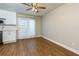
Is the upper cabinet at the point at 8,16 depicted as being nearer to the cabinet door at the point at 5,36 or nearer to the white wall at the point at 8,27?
the white wall at the point at 8,27

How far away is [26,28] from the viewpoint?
719cm

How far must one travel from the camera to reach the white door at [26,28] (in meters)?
6.78

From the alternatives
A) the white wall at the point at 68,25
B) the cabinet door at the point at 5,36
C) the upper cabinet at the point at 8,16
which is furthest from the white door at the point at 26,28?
the white wall at the point at 68,25

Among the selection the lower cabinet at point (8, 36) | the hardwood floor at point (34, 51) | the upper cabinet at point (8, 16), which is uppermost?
the upper cabinet at point (8, 16)

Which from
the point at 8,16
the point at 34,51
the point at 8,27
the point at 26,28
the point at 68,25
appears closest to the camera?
the point at 34,51

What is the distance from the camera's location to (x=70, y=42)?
380 centimetres

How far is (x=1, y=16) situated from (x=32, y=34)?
314 centimetres

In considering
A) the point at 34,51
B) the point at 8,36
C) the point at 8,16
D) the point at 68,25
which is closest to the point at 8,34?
the point at 8,36

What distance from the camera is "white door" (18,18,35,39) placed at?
6784mm

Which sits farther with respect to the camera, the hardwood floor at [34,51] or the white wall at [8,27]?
the white wall at [8,27]

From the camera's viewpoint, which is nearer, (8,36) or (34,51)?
(34,51)

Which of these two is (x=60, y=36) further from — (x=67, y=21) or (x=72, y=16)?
(x=72, y=16)

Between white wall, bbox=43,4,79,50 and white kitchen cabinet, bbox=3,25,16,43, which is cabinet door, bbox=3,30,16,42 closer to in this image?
white kitchen cabinet, bbox=3,25,16,43

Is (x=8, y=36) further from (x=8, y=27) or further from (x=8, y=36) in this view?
(x=8, y=27)
